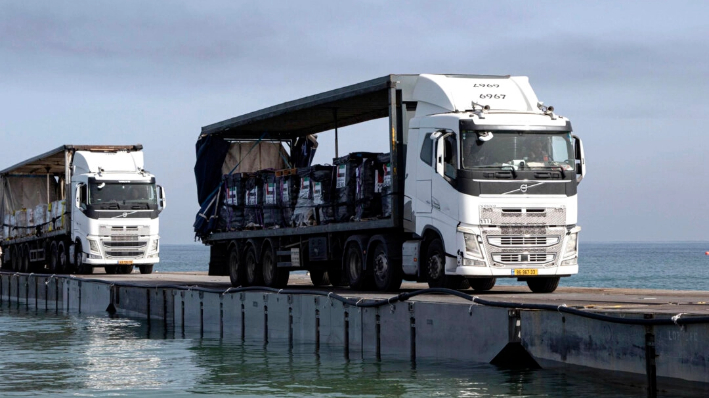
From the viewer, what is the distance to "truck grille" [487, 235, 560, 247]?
19750 millimetres

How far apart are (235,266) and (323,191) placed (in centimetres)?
510

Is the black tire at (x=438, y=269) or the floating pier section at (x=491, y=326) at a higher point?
the black tire at (x=438, y=269)

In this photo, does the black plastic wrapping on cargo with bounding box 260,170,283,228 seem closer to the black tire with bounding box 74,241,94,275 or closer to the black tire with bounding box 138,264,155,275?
the black tire with bounding box 74,241,94,275

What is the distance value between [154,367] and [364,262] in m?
5.28

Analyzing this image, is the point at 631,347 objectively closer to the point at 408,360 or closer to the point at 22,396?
the point at 408,360

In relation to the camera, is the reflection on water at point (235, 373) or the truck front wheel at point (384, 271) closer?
the reflection on water at point (235, 373)

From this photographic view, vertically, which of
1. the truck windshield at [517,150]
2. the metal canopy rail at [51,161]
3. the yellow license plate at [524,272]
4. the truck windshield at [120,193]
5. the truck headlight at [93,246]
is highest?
the metal canopy rail at [51,161]

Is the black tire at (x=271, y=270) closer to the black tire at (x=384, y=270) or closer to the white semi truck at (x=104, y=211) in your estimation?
the black tire at (x=384, y=270)

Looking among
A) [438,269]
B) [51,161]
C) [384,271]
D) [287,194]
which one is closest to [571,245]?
[438,269]

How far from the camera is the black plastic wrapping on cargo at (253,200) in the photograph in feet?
88.0

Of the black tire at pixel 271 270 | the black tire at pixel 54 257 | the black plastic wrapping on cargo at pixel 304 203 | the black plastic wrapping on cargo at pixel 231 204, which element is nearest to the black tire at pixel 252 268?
the black tire at pixel 271 270

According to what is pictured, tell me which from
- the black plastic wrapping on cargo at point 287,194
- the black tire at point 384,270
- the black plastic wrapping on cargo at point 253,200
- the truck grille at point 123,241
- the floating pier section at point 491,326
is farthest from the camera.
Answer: the truck grille at point 123,241

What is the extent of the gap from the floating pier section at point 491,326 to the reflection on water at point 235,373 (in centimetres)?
27

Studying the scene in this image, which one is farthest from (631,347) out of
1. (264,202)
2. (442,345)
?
(264,202)
